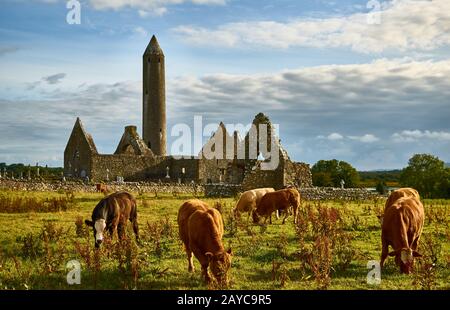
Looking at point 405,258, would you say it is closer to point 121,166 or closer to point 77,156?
point 121,166

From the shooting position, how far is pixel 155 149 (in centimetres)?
7194

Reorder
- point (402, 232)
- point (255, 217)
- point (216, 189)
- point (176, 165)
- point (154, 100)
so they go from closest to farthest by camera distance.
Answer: point (402, 232), point (255, 217), point (216, 189), point (176, 165), point (154, 100)

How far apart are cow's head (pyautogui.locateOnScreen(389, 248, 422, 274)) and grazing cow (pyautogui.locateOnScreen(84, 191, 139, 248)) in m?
5.93

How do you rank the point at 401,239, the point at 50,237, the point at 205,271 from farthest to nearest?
the point at 50,237, the point at 401,239, the point at 205,271

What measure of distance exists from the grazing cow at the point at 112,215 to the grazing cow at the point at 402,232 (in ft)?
18.9

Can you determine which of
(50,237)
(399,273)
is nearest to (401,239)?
(399,273)

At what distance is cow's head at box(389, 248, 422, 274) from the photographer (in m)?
10.4

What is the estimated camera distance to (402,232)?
10.7 meters

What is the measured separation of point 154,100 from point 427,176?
120 ft

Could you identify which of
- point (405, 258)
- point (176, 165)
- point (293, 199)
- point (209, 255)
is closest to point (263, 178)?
point (293, 199)

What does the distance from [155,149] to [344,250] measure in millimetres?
60543

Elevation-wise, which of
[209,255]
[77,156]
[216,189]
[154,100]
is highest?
[154,100]
